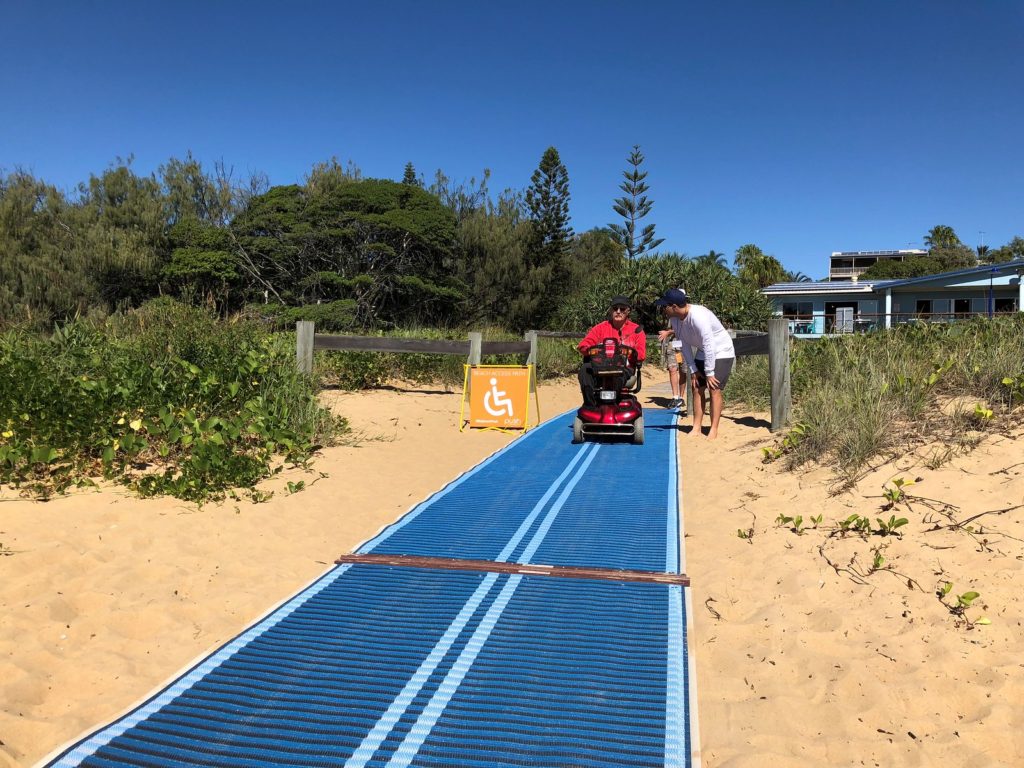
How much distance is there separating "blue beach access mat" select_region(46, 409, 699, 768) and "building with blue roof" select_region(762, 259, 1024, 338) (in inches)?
1075

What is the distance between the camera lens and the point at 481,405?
995 centimetres

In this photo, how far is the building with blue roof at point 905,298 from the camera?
31484 millimetres

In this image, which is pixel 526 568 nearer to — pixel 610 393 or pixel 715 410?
pixel 610 393

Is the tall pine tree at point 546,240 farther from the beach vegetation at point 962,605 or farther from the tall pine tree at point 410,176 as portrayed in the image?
the beach vegetation at point 962,605

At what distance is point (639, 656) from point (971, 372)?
4.64m

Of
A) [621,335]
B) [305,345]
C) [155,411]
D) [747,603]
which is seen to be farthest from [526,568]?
[305,345]

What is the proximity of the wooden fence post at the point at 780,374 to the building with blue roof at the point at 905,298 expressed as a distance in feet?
75.6

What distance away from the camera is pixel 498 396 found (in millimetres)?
9953

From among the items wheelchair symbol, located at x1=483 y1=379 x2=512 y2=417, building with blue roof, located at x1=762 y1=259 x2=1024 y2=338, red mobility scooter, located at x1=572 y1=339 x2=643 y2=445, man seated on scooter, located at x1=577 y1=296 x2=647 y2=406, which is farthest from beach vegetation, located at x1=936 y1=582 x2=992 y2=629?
building with blue roof, located at x1=762 y1=259 x2=1024 y2=338

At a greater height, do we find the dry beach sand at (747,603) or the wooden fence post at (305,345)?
the wooden fence post at (305,345)

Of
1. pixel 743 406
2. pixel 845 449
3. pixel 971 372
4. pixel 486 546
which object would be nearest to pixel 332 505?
pixel 486 546

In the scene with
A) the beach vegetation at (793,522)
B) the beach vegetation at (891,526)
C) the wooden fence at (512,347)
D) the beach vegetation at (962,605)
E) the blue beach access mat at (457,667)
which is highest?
the wooden fence at (512,347)

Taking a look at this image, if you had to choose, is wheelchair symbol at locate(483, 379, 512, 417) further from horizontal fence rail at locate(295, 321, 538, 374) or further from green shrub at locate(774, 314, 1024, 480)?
green shrub at locate(774, 314, 1024, 480)

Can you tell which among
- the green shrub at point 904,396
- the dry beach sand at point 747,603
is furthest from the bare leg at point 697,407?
the dry beach sand at point 747,603
